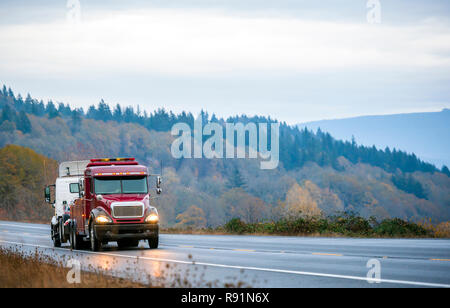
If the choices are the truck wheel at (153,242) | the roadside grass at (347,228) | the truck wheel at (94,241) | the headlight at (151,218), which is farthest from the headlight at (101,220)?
the roadside grass at (347,228)

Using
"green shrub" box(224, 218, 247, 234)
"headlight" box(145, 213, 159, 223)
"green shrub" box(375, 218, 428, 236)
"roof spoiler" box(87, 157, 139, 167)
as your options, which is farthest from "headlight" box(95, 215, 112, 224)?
"green shrub" box(224, 218, 247, 234)

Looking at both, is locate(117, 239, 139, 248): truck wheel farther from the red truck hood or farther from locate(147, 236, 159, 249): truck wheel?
the red truck hood

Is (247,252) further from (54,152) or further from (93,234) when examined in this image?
(54,152)

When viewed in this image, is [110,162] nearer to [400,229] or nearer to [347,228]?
[347,228]

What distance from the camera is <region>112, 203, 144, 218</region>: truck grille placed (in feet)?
83.6

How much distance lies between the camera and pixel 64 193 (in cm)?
3192

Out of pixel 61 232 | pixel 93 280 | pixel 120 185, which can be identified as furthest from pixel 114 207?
pixel 93 280

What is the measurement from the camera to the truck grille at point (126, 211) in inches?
1003

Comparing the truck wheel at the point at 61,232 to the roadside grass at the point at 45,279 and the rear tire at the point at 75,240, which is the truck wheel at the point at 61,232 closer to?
the rear tire at the point at 75,240

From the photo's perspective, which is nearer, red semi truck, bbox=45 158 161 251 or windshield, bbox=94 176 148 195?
red semi truck, bbox=45 158 161 251

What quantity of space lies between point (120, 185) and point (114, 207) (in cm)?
114
